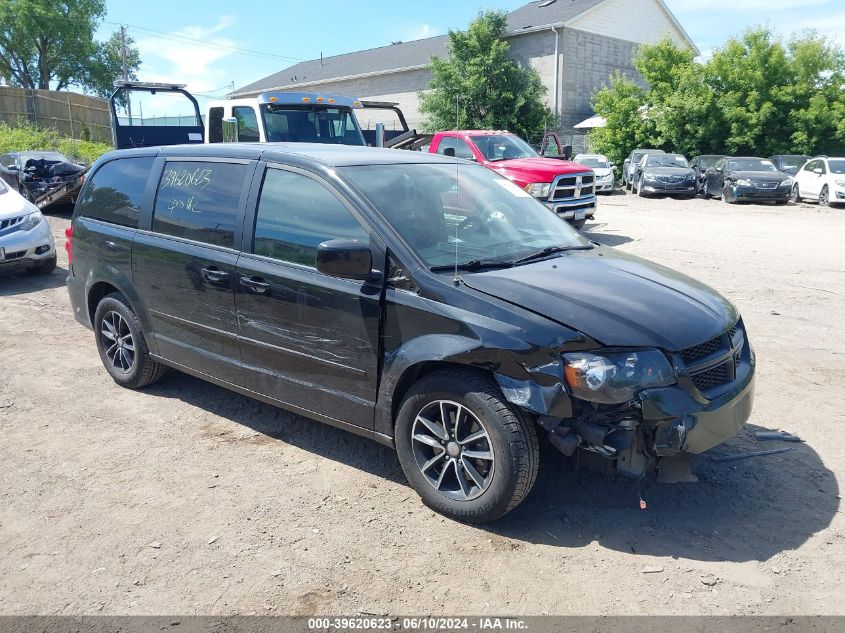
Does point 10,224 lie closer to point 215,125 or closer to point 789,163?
point 215,125

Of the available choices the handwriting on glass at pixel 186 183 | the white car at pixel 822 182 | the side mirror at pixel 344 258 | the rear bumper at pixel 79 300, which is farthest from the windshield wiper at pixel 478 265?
the white car at pixel 822 182

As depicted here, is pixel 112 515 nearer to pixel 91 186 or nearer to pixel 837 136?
pixel 91 186

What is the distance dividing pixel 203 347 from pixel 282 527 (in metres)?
1.58

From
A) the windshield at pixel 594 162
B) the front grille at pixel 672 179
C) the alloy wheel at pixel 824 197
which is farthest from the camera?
the windshield at pixel 594 162

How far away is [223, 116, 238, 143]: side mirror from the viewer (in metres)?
11.6

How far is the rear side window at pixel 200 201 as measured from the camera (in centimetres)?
459

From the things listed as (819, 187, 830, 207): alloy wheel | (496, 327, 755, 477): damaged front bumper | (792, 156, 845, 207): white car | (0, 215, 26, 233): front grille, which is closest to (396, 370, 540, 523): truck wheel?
(496, 327, 755, 477): damaged front bumper

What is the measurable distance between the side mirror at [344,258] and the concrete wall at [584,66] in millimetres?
33669

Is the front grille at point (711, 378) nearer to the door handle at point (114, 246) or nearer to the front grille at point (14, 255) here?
the door handle at point (114, 246)

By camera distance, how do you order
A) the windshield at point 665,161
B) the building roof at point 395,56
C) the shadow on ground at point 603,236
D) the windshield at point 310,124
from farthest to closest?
the building roof at point 395,56
the windshield at point 665,161
the shadow on ground at point 603,236
the windshield at point 310,124

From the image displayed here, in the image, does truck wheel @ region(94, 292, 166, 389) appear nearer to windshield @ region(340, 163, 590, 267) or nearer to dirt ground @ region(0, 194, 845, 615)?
dirt ground @ region(0, 194, 845, 615)

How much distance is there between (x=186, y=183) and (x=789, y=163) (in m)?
25.9

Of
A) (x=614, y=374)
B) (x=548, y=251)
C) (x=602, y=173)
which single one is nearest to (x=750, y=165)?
(x=602, y=173)

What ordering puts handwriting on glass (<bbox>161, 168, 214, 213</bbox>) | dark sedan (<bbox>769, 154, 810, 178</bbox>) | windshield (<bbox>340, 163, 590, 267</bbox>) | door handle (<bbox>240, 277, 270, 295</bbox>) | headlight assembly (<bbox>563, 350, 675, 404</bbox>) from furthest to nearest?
dark sedan (<bbox>769, 154, 810, 178</bbox>)
handwriting on glass (<bbox>161, 168, 214, 213</bbox>)
door handle (<bbox>240, 277, 270, 295</bbox>)
windshield (<bbox>340, 163, 590, 267</bbox>)
headlight assembly (<bbox>563, 350, 675, 404</bbox>)
